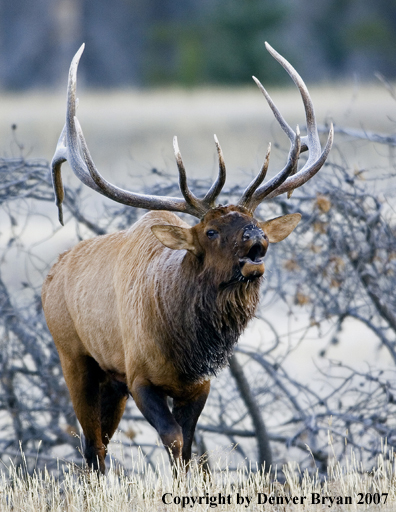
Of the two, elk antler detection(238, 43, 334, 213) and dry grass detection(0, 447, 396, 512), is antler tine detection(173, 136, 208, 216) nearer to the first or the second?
elk antler detection(238, 43, 334, 213)

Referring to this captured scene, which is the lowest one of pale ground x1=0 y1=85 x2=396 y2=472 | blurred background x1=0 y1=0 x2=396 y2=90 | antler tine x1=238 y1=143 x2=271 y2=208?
antler tine x1=238 y1=143 x2=271 y2=208

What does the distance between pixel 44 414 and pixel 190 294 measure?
4.02m

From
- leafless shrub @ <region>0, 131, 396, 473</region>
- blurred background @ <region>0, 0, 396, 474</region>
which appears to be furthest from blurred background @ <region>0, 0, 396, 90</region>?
leafless shrub @ <region>0, 131, 396, 473</region>

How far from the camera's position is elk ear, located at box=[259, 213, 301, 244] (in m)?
5.86

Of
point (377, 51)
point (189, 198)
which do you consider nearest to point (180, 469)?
point (189, 198)

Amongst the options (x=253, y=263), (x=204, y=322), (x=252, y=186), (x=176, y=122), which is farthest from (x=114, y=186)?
(x=176, y=122)

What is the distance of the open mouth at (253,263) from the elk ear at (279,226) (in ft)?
1.92

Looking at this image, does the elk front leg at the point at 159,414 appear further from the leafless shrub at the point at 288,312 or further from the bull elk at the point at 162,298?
the leafless shrub at the point at 288,312

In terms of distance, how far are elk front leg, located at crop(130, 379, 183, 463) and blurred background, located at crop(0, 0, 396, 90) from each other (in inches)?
1273

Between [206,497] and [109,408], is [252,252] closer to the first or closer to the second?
[206,497]

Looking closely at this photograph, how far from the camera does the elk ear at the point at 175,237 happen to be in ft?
18.3

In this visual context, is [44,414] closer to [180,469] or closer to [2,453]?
[2,453]

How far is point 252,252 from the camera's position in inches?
208

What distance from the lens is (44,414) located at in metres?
9.18
